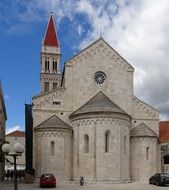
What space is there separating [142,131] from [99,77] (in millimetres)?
9345

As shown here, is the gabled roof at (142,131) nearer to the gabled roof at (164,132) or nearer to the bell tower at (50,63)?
the gabled roof at (164,132)

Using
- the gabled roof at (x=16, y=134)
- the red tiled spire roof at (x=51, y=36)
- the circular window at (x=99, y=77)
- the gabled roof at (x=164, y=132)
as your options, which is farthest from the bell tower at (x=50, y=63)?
the circular window at (x=99, y=77)

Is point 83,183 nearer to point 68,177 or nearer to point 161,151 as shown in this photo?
point 68,177

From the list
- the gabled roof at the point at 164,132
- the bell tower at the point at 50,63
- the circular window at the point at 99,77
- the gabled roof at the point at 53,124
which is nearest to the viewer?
the gabled roof at the point at 53,124

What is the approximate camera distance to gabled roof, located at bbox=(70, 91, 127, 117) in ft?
156

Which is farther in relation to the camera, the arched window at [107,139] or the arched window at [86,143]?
the arched window at [86,143]

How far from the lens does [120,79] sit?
2136 inches

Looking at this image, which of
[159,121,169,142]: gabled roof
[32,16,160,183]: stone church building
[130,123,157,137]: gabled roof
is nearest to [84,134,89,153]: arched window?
[32,16,160,183]: stone church building

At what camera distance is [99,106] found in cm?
4822

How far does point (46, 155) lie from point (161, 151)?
1702cm

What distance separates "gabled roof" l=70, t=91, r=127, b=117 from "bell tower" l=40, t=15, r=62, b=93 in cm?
4684

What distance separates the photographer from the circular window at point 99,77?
2104 inches

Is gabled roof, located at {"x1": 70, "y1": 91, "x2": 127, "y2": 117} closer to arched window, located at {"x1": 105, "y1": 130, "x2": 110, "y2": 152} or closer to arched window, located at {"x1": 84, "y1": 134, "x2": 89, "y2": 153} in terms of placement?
arched window, located at {"x1": 105, "y1": 130, "x2": 110, "y2": 152}

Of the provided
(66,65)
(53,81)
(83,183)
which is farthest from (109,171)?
(53,81)
